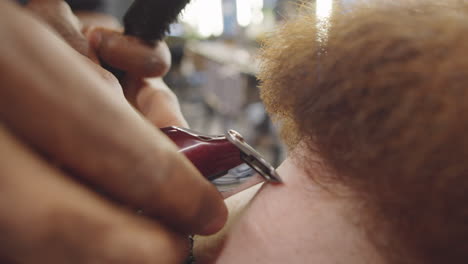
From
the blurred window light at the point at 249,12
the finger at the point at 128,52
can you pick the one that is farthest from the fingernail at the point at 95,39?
the blurred window light at the point at 249,12

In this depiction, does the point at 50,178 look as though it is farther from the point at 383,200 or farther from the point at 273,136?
the point at 273,136

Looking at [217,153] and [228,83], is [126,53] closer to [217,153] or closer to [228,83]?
[217,153]

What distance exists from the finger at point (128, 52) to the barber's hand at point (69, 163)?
289 millimetres

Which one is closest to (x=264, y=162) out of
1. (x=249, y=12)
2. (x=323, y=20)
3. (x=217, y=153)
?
(x=217, y=153)

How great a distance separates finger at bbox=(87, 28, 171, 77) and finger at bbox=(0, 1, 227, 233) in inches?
11.3

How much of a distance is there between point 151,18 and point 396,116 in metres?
0.38

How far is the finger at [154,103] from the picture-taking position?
1.72 ft

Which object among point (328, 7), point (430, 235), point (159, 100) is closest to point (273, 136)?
point (159, 100)

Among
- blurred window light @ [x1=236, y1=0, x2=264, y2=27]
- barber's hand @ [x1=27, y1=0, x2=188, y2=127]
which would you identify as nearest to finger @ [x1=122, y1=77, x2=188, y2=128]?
barber's hand @ [x1=27, y1=0, x2=188, y2=127]

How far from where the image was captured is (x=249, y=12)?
4133mm

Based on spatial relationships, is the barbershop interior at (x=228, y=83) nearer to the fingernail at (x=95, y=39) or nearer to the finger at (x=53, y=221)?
the fingernail at (x=95, y=39)

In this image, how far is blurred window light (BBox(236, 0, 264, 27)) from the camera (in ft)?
12.9

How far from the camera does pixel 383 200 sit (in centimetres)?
28

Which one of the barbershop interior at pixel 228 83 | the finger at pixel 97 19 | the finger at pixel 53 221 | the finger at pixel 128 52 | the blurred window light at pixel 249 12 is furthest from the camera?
the blurred window light at pixel 249 12
